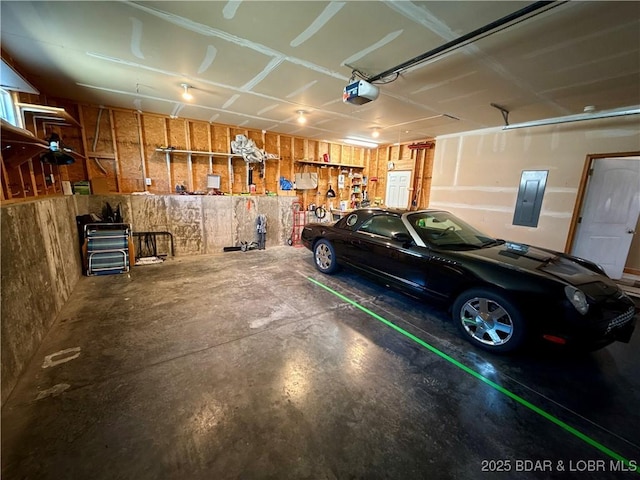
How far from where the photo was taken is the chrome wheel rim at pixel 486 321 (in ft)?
7.56

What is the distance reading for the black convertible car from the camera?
2.03 m

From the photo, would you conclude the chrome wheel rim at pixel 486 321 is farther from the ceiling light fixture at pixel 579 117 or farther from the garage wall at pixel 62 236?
the ceiling light fixture at pixel 579 117

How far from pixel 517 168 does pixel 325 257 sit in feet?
13.5

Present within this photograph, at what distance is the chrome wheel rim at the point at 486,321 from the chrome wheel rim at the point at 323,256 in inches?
87.8

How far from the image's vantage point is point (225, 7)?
192 centimetres

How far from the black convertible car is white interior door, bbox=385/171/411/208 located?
3755 mm

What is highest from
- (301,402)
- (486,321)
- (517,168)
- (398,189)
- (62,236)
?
(517,168)

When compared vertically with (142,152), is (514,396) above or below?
below

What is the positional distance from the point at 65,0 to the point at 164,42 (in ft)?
2.27

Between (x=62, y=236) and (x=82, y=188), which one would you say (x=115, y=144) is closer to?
(x=82, y=188)

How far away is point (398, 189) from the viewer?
24.2 ft

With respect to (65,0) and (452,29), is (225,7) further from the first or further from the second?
(452,29)

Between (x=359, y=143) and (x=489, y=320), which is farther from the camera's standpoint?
(x=359, y=143)

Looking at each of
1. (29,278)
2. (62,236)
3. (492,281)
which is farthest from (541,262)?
(62,236)
